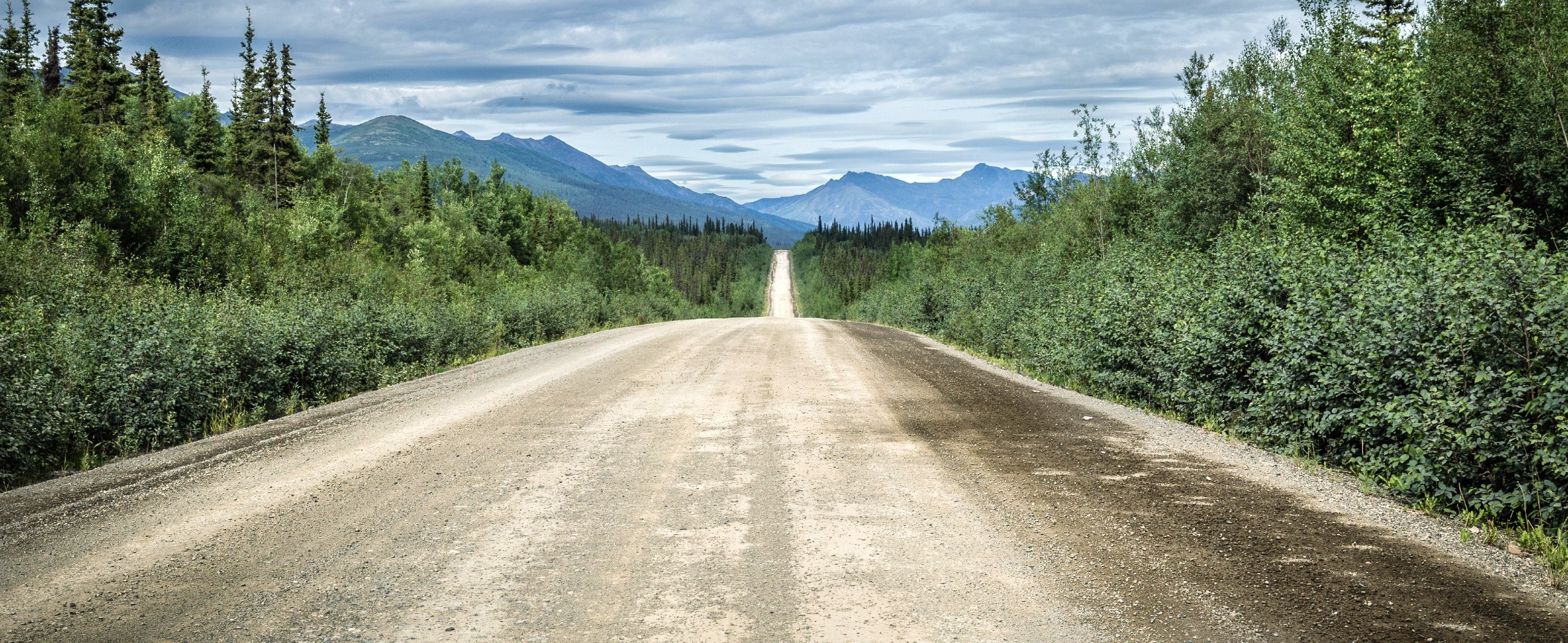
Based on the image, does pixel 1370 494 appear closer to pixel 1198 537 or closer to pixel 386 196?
pixel 1198 537

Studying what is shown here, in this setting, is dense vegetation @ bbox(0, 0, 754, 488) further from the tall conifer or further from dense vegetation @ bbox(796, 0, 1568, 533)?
dense vegetation @ bbox(796, 0, 1568, 533)

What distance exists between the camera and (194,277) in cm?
2469

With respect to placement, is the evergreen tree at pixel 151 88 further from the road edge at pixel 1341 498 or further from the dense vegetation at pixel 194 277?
the road edge at pixel 1341 498

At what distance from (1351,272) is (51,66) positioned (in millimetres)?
79956

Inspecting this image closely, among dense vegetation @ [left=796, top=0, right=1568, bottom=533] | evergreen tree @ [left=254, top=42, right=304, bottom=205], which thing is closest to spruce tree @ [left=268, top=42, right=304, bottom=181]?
evergreen tree @ [left=254, top=42, right=304, bottom=205]

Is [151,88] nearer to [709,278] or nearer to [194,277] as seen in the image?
[194,277]

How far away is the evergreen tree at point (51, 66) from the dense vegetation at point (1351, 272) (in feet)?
209

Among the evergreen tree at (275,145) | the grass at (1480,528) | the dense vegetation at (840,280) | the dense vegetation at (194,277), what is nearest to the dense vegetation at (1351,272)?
the grass at (1480,528)

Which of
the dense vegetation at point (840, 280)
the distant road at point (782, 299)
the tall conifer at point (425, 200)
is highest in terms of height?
the tall conifer at point (425, 200)

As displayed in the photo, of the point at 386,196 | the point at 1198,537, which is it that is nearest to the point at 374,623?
the point at 1198,537

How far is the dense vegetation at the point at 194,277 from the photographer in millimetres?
8531

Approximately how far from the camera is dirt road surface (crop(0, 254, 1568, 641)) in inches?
155

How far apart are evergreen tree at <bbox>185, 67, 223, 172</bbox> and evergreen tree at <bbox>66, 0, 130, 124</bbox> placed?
13.4ft

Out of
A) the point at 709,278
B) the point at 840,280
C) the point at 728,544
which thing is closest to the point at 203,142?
the point at 728,544
